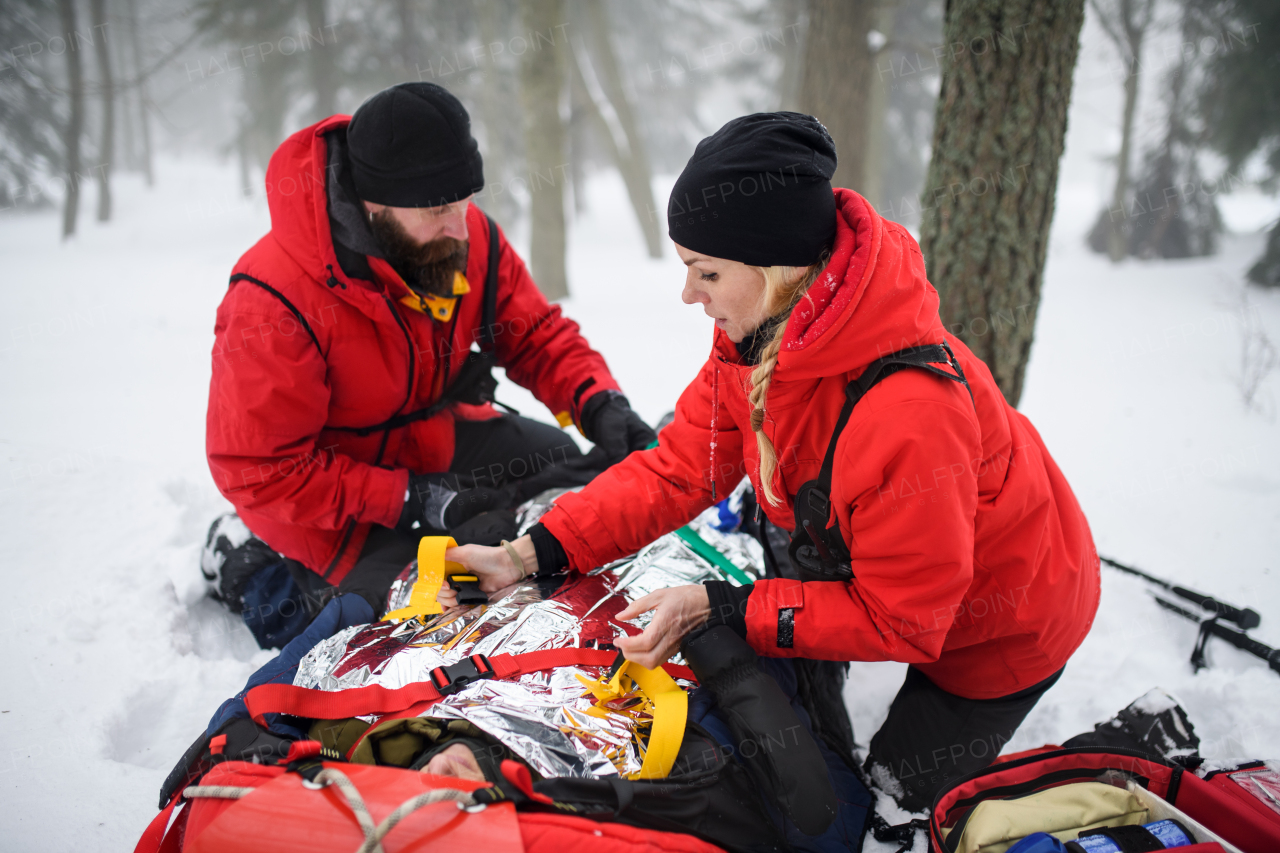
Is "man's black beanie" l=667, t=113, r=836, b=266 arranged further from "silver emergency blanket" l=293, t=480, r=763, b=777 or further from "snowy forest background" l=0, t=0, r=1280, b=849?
"snowy forest background" l=0, t=0, r=1280, b=849

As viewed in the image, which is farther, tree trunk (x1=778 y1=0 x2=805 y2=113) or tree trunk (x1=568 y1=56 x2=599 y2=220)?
tree trunk (x1=778 y1=0 x2=805 y2=113)

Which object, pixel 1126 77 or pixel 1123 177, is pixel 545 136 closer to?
pixel 1126 77

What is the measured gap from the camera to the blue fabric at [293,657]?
162 cm

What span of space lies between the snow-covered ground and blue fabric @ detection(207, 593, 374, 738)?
52 cm

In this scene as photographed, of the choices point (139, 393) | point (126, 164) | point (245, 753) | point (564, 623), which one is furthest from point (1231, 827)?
point (126, 164)

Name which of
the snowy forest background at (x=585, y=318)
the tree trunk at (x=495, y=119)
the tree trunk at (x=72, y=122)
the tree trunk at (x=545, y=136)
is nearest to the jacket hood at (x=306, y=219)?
the snowy forest background at (x=585, y=318)

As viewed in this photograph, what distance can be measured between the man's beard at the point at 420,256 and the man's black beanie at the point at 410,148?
93mm

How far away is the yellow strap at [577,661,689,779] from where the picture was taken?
5.00 ft

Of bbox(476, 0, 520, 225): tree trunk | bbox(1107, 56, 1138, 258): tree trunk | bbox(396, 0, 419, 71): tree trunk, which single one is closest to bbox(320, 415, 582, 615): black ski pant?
bbox(476, 0, 520, 225): tree trunk

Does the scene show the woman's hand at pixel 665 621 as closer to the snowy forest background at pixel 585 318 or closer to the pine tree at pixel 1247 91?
the snowy forest background at pixel 585 318

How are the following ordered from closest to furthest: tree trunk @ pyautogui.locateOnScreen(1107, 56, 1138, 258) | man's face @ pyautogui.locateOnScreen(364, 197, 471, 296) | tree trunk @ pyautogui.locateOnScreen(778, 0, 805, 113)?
man's face @ pyautogui.locateOnScreen(364, 197, 471, 296)
tree trunk @ pyautogui.locateOnScreen(1107, 56, 1138, 258)
tree trunk @ pyautogui.locateOnScreen(778, 0, 805, 113)

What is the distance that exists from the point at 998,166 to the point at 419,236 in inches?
94.0

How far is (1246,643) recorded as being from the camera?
94.8 inches

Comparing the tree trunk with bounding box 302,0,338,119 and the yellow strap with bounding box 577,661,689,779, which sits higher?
the tree trunk with bounding box 302,0,338,119
